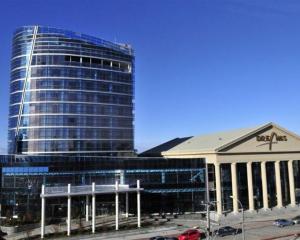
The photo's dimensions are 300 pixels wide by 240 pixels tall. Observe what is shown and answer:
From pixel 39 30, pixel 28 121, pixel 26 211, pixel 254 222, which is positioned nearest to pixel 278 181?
pixel 254 222

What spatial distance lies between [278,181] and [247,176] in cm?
821

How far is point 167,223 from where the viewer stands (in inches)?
3639

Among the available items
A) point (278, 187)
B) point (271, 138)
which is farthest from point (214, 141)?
point (278, 187)

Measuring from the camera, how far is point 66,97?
410 feet

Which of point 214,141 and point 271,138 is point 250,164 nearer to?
point 271,138

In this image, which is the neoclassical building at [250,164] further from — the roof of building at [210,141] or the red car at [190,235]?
the red car at [190,235]

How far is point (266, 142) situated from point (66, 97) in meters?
53.9

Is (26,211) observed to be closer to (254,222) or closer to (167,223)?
(167,223)

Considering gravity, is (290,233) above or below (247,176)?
below

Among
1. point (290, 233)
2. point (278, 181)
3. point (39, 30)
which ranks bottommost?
point (290, 233)

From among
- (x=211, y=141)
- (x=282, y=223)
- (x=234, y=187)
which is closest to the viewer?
(x=282, y=223)

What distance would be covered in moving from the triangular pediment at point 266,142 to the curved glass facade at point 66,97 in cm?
3719

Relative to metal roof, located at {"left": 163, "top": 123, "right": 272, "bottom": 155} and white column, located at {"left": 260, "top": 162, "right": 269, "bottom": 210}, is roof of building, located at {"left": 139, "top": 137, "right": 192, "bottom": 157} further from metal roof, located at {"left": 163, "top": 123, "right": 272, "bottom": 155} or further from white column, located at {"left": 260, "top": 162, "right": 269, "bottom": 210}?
white column, located at {"left": 260, "top": 162, "right": 269, "bottom": 210}

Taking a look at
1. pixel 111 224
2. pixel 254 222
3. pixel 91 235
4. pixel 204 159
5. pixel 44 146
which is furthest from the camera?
pixel 44 146
